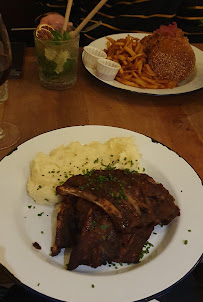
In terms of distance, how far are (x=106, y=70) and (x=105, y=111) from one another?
30cm

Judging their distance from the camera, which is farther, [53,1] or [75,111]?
[53,1]

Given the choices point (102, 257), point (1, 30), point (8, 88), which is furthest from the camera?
point (8, 88)

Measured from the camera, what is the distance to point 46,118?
2.07 meters

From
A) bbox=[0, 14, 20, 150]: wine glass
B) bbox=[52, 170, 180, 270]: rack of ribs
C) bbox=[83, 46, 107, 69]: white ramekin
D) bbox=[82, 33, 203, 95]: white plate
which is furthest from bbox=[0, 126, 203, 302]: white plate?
bbox=[83, 46, 107, 69]: white ramekin

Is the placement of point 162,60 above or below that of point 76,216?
above

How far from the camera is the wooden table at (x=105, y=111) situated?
1.97 meters

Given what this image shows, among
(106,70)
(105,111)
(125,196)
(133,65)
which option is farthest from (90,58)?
(125,196)

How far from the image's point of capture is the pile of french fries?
2299 millimetres

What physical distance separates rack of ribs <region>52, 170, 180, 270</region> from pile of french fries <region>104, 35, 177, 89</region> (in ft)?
3.48

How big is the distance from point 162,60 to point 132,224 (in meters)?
1.41

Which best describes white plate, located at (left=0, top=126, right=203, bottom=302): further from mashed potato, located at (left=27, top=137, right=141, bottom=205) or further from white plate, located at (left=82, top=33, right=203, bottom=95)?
white plate, located at (left=82, top=33, right=203, bottom=95)

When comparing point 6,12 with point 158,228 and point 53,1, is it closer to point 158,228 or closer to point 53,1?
point 53,1

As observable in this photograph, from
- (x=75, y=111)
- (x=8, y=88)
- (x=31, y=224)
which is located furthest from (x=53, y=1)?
(x=31, y=224)

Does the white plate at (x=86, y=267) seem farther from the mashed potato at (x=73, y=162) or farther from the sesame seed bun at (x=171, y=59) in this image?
the sesame seed bun at (x=171, y=59)
